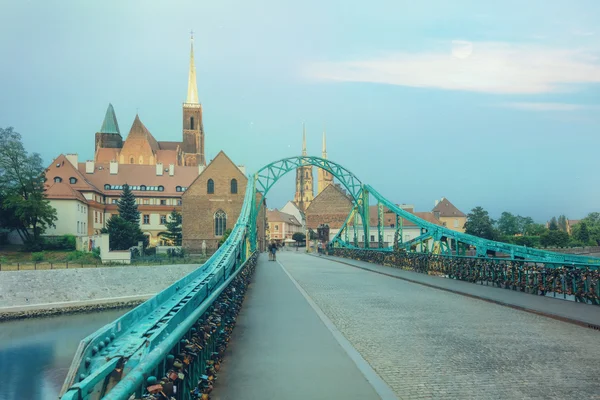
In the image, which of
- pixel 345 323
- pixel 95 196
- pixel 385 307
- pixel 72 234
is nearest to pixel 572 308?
pixel 385 307

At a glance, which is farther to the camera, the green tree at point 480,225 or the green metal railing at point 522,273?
the green tree at point 480,225

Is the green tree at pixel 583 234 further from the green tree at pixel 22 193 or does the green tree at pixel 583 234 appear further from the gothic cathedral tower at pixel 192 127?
the gothic cathedral tower at pixel 192 127

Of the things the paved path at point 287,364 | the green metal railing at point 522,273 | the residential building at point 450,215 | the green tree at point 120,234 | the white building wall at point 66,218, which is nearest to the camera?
the paved path at point 287,364

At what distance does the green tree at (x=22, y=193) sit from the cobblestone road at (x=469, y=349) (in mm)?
45161

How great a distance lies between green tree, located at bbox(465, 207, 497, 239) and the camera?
205 feet

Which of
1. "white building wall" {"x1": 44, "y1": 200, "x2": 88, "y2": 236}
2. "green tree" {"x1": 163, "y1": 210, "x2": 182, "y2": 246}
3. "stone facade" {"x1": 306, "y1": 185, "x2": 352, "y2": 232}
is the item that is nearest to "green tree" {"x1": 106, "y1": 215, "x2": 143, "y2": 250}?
"white building wall" {"x1": 44, "y1": 200, "x2": 88, "y2": 236}

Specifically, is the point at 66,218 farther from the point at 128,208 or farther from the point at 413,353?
the point at 413,353

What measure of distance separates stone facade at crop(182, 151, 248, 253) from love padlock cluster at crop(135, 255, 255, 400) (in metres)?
57.6

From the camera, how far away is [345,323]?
10.3 meters

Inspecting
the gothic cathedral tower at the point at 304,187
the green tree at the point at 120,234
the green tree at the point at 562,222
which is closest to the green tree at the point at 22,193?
the green tree at the point at 120,234

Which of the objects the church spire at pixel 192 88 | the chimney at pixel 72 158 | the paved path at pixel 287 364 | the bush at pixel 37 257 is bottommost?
the paved path at pixel 287 364

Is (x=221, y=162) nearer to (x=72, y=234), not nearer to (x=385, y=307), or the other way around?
(x=72, y=234)

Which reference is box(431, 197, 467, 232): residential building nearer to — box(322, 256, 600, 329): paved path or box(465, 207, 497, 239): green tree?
box(465, 207, 497, 239): green tree

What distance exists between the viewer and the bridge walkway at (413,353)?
5.71m
